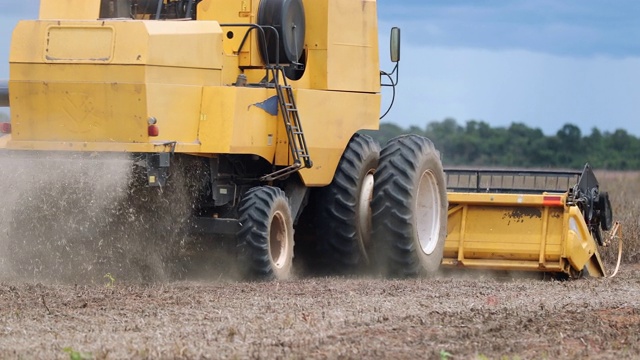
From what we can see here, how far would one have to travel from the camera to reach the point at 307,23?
12.8 metres

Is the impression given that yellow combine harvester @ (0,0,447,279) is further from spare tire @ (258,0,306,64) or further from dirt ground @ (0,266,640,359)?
dirt ground @ (0,266,640,359)

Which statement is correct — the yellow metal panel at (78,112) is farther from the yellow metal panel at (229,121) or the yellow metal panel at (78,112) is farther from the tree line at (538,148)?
the tree line at (538,148)

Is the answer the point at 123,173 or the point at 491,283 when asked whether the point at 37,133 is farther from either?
the point at 491,283

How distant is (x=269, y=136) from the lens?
1173 cm

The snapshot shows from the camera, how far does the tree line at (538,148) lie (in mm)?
49750

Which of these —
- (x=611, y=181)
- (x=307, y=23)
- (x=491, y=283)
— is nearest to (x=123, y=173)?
(x=307, y=23)

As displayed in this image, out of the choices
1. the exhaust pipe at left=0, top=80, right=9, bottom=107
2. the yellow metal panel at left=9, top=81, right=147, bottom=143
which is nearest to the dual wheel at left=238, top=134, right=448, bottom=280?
the yellow metal panel at left=9, top=81, right=147, bottom=143

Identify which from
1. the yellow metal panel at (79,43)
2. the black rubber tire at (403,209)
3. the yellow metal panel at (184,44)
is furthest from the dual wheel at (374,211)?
the yellow metal panel at (79,43)

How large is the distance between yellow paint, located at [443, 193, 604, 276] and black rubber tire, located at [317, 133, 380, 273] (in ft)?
5.14

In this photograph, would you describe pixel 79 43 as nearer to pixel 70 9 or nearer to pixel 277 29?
pixel 70 9

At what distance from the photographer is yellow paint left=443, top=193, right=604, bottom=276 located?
1379 centimetres

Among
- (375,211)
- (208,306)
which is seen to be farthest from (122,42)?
(375,211)

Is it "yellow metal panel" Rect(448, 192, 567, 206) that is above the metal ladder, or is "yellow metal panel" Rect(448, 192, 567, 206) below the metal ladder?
below

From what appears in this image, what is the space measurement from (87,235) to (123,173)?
0.64 meters
